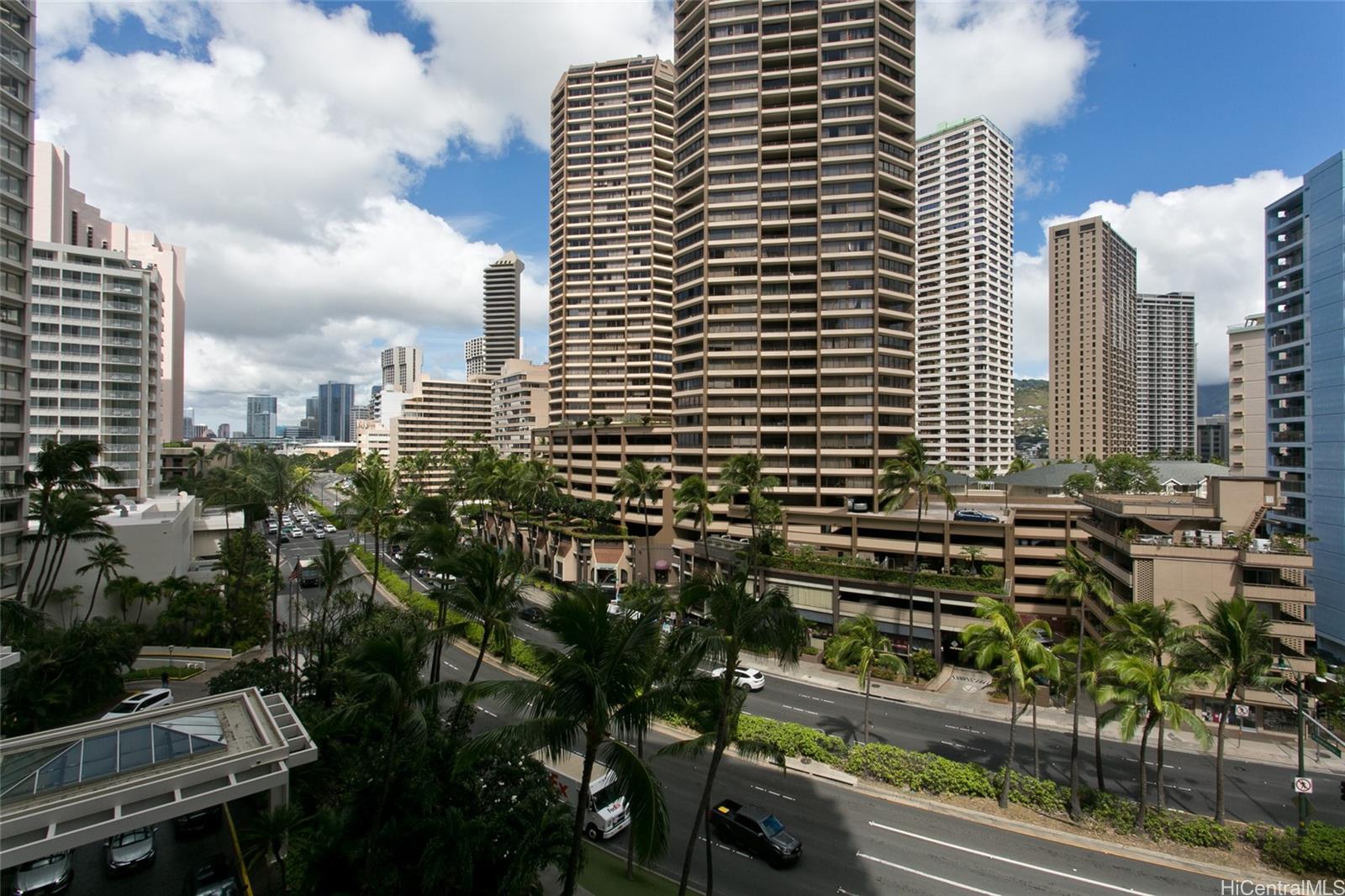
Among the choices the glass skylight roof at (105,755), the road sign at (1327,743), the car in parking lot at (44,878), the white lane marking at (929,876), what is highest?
the glass skylight roof at (105,755)

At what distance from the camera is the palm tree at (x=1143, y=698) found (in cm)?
2380

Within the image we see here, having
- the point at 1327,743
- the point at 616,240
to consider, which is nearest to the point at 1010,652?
the point at 1327,743

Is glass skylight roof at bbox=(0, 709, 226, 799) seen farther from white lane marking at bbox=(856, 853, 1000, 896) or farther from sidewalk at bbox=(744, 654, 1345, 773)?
sidewalk at bbox=(744, 654, 1345, 773)

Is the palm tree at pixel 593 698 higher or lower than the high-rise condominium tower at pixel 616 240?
lower

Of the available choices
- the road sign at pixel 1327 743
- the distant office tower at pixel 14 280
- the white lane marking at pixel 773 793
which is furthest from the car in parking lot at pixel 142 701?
the road sign at pixel 1327 743

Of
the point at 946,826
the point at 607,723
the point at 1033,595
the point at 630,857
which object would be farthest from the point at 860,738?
the point at 1033,595

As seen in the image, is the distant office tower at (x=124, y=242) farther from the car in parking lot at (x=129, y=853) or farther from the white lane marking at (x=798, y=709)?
the white lane marking at (x=798, y=709)

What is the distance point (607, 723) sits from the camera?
41.2ft

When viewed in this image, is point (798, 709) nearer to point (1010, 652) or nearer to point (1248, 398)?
point (1010, 652)

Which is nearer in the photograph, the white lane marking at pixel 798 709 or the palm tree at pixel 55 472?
the palm tree at pixel 55 472

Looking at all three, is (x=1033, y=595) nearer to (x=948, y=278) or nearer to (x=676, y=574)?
(x=676, y=574)

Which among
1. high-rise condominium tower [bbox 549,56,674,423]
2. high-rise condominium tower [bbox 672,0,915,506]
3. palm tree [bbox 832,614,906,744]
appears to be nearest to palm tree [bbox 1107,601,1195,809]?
palm tree [bbox 832,614,906,744]

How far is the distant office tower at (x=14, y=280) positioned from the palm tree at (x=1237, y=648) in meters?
62.4

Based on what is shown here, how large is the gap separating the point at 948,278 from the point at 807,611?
113m
